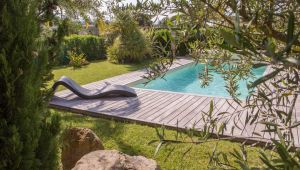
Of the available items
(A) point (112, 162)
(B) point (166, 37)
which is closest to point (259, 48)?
(B) point (166, 37)

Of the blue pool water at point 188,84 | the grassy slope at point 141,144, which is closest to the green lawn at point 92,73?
the blue pool water at point 188,84

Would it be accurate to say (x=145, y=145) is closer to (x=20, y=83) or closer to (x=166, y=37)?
(x=20, y=83)

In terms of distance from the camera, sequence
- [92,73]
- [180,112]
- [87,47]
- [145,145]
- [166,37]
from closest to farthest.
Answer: [166,37] → [145,145] → [180,112] → [92,73] → [87,47]

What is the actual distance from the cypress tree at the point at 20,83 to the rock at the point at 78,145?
1.85 meters

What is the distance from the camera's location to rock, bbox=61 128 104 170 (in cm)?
439

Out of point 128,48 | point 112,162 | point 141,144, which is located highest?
point 128,48

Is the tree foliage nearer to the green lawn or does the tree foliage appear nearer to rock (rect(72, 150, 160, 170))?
rock (rect(72, 150, 160, 170))

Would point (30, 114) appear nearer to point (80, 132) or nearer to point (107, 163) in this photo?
point (107, 163)

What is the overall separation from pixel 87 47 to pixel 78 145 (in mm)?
17647

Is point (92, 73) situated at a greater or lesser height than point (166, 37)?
lesser

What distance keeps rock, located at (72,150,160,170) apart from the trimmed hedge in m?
17.0

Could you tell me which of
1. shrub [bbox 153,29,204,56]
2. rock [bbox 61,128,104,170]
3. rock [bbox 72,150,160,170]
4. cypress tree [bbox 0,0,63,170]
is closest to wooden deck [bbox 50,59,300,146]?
rock [bbox 61,128,104,170]

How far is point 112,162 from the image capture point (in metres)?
3.30

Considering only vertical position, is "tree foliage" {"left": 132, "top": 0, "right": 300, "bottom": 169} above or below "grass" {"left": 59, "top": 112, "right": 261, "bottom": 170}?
above
